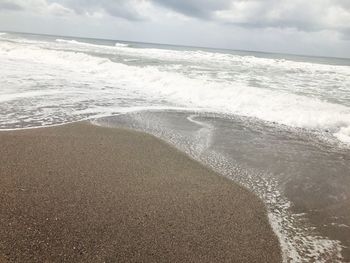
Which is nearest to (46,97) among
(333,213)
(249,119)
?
(249,119)

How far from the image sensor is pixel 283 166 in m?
6.37

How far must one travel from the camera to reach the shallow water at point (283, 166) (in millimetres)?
4102

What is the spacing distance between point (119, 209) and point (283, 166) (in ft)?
11.5

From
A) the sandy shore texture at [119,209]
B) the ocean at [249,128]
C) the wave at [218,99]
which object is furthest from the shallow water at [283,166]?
the wave at [218,99]

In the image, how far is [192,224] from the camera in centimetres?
406

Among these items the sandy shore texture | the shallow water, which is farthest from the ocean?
the sandy shore texture

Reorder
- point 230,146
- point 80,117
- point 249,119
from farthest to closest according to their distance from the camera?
point 249,119 → point 80,117 → point 230,146

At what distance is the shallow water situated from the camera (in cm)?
410

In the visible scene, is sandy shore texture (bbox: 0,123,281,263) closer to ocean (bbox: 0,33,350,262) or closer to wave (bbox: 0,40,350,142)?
ocean (bbox: 0,33,350,262)

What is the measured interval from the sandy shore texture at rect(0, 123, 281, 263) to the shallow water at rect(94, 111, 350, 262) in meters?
0.32

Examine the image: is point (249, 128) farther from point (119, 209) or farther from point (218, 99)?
point (119, 209)

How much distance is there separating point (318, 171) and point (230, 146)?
1852 mm

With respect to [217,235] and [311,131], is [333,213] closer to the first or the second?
[217,235]

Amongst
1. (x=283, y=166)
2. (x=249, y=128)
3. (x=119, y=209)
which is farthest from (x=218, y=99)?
(x=119, y=209)
